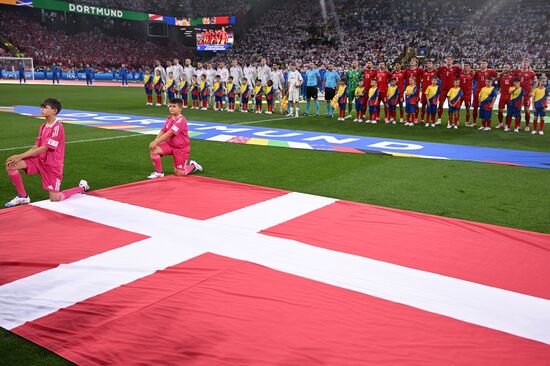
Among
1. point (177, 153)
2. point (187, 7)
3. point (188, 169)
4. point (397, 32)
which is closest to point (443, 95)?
point (188, 169)

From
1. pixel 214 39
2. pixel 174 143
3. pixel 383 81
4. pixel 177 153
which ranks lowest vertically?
pixel 177 153

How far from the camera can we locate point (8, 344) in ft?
9.28

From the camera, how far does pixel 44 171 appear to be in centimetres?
564

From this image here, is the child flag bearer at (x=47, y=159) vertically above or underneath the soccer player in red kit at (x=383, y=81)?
underneath

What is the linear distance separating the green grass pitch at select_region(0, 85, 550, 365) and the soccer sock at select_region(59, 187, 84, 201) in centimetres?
40

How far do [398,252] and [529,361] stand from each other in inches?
67.7

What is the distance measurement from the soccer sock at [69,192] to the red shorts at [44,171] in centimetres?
12

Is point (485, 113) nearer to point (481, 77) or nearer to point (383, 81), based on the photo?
point (481, 77)

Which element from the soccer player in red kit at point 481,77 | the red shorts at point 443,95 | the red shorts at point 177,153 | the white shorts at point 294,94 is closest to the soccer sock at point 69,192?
the red shorts at point 177,153

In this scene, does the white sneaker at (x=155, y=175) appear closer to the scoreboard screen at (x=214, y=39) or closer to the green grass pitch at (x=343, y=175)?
the green grass pitch at (x=343, y=175)

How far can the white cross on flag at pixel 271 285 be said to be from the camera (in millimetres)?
2814

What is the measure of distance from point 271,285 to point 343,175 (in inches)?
160

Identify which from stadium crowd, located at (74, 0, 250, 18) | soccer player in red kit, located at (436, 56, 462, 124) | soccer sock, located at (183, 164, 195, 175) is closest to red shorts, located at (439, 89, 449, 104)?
soccer player in red kit, located at (436, 56, 462, 124)

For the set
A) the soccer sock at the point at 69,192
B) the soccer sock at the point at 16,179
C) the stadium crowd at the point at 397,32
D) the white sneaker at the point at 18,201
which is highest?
the stadium crowd at the point at 397,32
